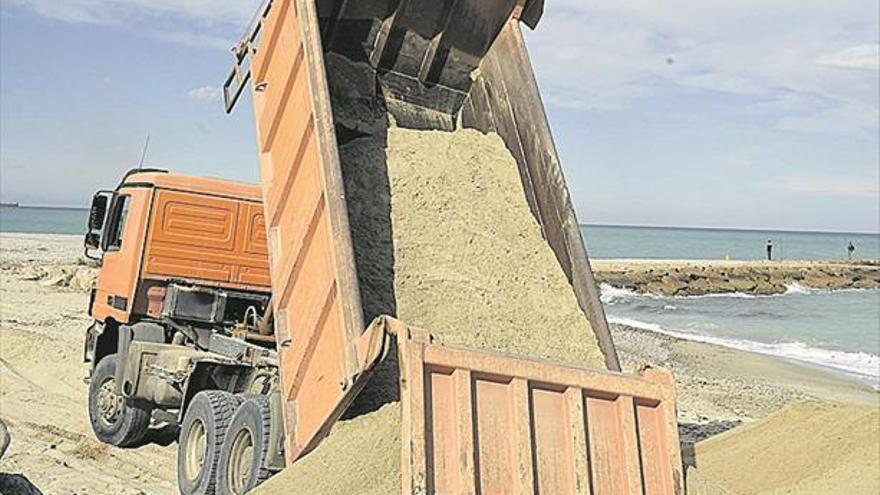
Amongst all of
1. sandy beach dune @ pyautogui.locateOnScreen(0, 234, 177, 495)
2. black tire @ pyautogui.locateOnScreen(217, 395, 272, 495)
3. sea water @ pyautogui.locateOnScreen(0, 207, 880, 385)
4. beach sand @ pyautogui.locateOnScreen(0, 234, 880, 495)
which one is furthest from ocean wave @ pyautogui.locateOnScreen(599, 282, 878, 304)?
black tire @ pyautogui.locateOnScreen(217, 395, 272, 495)

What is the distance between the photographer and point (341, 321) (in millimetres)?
4867

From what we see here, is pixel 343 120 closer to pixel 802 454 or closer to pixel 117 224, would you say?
pixel 117 224

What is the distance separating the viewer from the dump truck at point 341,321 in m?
4.45

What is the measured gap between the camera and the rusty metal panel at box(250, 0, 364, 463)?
4945 millimetres

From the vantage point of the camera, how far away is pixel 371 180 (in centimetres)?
644

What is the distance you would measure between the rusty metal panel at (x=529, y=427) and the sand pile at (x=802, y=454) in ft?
5.08

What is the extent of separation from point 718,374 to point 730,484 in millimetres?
11569

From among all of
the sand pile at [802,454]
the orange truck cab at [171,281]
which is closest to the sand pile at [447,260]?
the sand pile at [802,454]

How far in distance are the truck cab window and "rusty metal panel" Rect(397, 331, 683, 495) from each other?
5.69m

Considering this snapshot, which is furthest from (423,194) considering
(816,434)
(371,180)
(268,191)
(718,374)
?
(718,374)

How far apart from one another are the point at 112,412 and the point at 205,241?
200 cm

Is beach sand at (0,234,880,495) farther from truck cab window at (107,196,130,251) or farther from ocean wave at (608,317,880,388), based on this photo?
truck cab window at (107,196,130,251)

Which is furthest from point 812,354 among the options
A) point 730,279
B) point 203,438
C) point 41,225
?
point 41,225

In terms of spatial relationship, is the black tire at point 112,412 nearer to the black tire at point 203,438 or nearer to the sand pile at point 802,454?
the black tire at point 203,438
